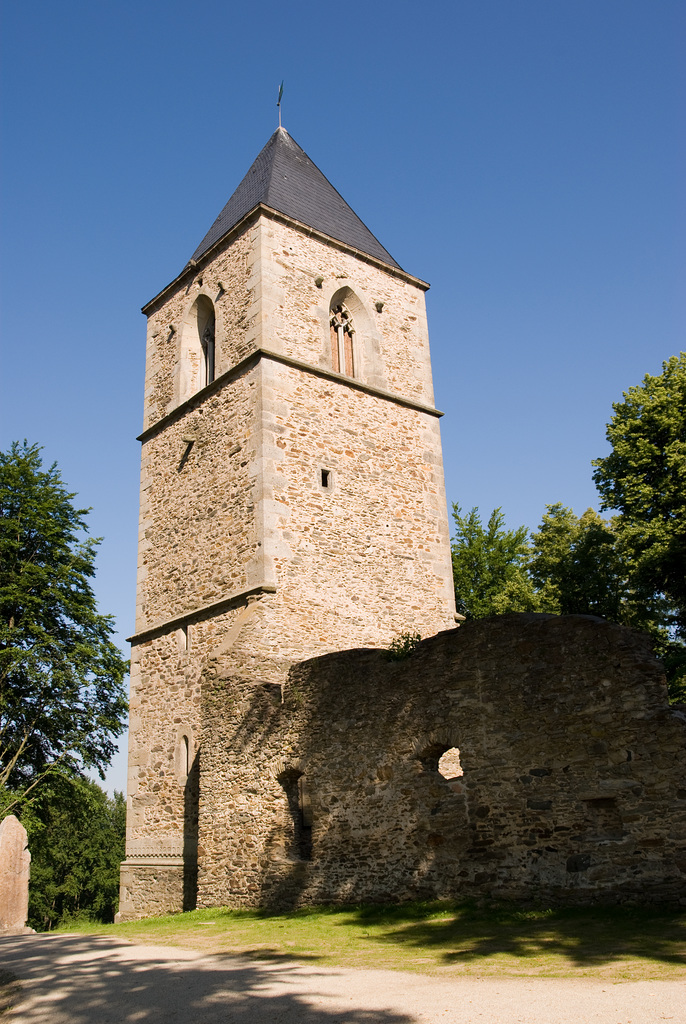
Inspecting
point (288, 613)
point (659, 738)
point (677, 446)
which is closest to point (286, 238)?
point (288, 613)

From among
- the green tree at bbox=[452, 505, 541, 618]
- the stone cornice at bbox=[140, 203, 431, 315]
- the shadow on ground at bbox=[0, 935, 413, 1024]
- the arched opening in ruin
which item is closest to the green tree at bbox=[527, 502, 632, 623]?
the green tree at bbox=[452, 505, 541, 618]

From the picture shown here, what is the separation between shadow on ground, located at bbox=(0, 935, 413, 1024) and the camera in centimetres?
421

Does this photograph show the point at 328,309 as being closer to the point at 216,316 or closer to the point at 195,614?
the point at 216,316

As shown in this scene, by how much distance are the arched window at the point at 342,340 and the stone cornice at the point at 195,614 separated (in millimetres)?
4887

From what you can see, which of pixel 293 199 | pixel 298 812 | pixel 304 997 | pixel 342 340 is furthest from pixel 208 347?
pixel 304 997

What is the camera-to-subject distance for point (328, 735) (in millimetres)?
9531

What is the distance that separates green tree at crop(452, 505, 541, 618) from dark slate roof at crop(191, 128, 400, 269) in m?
9.18

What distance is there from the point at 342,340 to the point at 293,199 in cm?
326

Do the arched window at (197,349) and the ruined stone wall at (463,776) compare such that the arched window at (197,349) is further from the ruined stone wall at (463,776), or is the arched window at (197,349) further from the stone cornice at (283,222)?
the ruined stone wall at (463,776)

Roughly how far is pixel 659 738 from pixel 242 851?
569 centimetres

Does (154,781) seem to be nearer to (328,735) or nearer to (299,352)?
(328,735)

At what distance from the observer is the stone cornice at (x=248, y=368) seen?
14.3 meters

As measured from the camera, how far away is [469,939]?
6.30 meters

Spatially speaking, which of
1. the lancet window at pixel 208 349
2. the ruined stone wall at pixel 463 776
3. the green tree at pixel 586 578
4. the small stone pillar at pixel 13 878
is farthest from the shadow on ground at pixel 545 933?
the green tree at pixel 586 578
